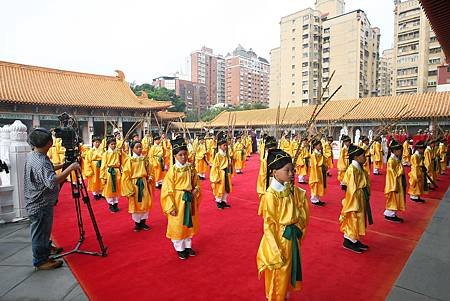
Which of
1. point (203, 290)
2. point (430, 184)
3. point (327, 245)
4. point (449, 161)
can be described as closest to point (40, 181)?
point (203, 290)

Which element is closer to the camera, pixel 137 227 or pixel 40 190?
pixel 40 190

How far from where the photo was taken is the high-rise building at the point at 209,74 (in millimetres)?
93625

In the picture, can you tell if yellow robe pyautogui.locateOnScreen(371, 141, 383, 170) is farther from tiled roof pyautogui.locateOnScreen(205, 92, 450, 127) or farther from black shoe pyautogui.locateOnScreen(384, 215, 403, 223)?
black shoe pyautogui.locateOnScreen(384, 215, 403, 223)

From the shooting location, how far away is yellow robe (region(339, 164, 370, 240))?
4.23 m

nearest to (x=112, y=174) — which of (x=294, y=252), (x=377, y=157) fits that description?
(x=294, y=252)

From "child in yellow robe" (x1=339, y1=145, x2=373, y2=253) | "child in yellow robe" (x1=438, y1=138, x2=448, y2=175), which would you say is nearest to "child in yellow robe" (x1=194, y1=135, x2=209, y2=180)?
"child in yellow robe" (x1=339, y1=145, x2=373, y2=253)

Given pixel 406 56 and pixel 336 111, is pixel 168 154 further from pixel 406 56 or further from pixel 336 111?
pixel 406 56

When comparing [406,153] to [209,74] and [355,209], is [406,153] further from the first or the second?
[209,74]

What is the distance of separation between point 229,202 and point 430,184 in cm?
628

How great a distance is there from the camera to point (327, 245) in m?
4.51

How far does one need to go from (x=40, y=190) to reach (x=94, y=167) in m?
4.65

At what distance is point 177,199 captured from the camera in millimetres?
4125

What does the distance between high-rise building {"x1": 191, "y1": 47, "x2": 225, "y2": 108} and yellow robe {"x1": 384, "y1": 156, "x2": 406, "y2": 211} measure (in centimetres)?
8822

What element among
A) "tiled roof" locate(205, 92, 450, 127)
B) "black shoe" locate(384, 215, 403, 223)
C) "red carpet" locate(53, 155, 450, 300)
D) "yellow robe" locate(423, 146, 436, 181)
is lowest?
"red carpet" locate(53, 155, 450, 300)
